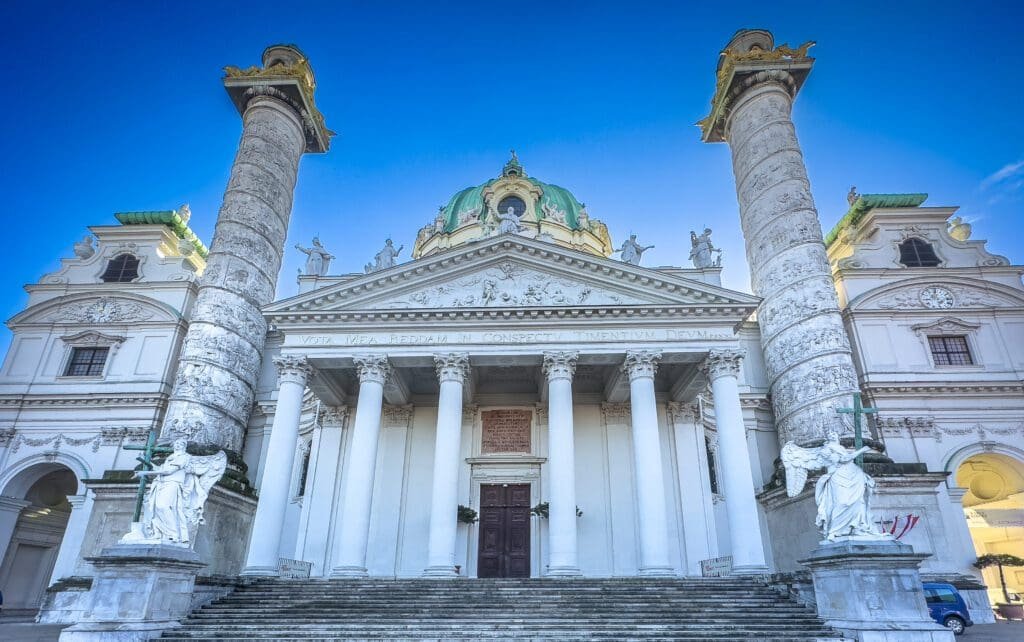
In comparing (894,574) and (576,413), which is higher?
(576,413)

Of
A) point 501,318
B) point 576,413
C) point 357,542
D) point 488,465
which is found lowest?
point 357,542

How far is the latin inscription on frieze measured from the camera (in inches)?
849

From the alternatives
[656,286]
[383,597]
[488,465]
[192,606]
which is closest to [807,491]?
[656,286]

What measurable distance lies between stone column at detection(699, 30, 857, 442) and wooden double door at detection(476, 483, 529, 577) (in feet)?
30.5

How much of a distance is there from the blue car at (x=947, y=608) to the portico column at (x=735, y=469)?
3.81m

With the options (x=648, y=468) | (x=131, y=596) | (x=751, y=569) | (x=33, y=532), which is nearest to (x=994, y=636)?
(x=751, y=569)

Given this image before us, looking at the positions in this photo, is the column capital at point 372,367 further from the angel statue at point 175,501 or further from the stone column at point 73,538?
the stone column at point 73,538

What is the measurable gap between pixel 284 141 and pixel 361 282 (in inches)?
399

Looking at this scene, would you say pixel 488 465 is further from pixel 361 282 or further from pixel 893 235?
pixel 893 235

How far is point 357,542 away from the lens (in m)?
15.9

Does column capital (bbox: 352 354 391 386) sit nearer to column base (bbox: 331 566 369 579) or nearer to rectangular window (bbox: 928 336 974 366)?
column base (bbox: 331 566 369 579)

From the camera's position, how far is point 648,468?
648 inches

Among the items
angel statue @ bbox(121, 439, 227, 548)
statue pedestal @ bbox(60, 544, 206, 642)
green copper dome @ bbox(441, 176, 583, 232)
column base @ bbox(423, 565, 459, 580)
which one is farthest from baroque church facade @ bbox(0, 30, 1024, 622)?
green copper dome @ bbox(441, 176, 583, 232)

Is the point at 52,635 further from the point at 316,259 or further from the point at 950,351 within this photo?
the point at 950,351
